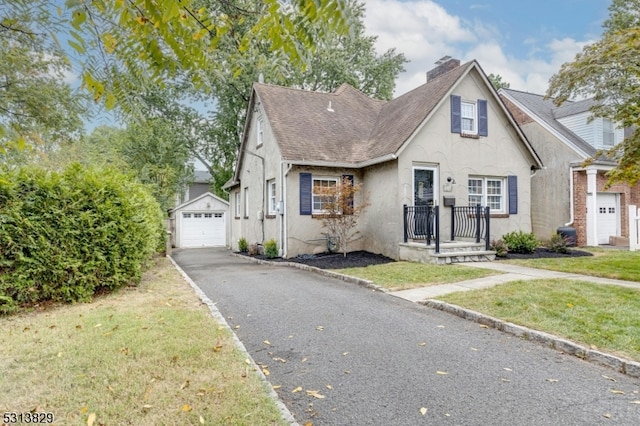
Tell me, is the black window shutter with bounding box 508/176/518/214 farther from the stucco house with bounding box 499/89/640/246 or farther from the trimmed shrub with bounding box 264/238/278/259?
the trimmed shrub with bounding box 264/238/278/259

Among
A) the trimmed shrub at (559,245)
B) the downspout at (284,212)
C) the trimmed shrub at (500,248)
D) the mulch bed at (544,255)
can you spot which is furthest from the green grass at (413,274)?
the trimmed shrub at (559,245)

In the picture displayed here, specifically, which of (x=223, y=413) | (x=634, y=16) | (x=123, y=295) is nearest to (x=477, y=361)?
(x=223, y=413)

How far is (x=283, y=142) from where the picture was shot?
13164 millimetres

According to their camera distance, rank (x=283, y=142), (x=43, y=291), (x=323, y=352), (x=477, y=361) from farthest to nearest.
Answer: (x=283, y=142) → (x=43, y=291) → (x=323, y=352) → (x=477, y=361)

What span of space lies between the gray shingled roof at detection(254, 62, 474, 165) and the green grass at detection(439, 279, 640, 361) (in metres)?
6.14

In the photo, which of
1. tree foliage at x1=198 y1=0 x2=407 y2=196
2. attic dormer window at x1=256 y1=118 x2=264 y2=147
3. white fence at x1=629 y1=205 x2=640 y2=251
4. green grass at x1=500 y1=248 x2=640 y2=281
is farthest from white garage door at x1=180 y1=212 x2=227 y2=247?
white fence at x1=629 y1=205 x2=640 y2=251

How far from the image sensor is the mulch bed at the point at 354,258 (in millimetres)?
11156

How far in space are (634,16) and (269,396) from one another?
98.9 ft

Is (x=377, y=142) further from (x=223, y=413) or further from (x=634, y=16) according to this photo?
(x=634, y=16)

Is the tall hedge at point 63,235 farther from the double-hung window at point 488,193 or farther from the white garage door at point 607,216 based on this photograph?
the white garage door at point 607,216

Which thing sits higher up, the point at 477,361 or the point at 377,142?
the point at 377,142

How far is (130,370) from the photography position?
368 cm

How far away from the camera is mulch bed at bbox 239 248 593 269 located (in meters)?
11.2

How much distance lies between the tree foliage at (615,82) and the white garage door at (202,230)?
66.4ft
